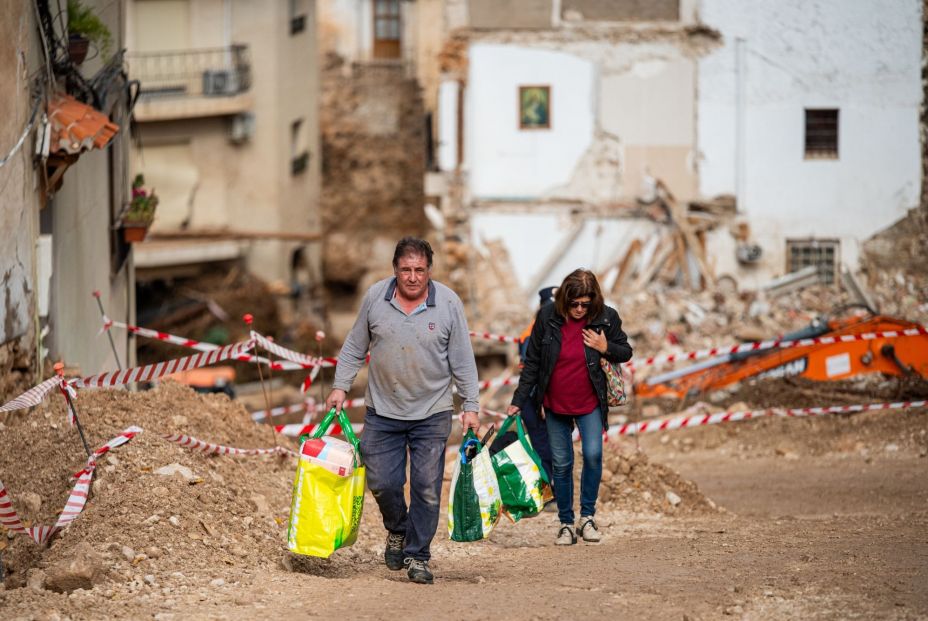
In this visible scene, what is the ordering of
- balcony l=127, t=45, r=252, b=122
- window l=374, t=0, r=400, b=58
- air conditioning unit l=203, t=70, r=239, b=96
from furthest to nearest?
1. window l=374, t=0, r=400, b=58
2. air conditioning unit l=203, t=70, r=239, b=96
3. balcony l=127, t=45, r=252, b=122

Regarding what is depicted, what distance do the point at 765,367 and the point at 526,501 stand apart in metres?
9.24

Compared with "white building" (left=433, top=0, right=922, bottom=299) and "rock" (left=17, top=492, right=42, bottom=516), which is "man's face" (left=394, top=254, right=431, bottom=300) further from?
"white building" (left=433, top=0, right=922, bottom=299)

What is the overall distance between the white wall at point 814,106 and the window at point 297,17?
13.5 metres

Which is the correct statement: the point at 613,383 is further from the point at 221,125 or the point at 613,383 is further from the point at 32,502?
the point at 221,125

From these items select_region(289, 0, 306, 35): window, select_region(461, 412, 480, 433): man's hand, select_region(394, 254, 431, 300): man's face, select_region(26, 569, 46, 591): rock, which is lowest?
select_region(26, 569, 46, 591): rock

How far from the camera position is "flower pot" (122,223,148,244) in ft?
52.0

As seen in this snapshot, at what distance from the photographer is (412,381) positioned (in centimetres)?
762

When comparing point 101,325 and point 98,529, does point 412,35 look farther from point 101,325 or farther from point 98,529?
point 98,529

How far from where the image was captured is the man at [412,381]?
7.59 metres

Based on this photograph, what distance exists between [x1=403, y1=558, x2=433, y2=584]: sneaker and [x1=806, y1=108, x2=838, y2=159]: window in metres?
17.9

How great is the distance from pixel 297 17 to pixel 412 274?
92.4 feet

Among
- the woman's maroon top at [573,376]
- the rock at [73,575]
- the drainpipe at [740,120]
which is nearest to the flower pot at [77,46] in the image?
the woman's maroon top at [573,376]

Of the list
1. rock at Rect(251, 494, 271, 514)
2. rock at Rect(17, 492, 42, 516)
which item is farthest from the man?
rock at Rect(17, 492, 42, 516)

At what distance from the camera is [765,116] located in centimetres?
2394
